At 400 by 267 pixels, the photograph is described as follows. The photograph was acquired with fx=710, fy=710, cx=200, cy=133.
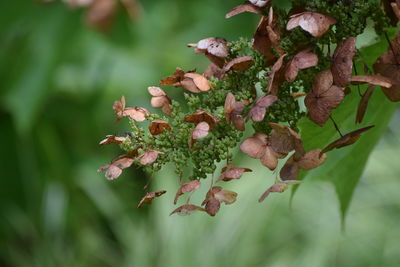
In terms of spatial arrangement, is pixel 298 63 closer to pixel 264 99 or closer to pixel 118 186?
pixel 264 99

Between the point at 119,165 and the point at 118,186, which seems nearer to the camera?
the point at 119,165

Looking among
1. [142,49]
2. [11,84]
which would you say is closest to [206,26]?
[11,84]

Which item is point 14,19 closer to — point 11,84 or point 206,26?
point 11,84

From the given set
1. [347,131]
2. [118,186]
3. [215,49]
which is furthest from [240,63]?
[118,186]

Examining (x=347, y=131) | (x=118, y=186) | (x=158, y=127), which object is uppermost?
(x=158, y=127)

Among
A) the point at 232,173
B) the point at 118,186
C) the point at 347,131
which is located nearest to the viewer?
the point at 232,173

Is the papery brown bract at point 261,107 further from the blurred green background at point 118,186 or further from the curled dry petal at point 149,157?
the blurred green background at point 118,186

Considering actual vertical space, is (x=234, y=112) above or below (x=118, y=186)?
above

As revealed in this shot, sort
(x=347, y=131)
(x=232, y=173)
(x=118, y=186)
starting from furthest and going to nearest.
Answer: (x=118, y=186), (x=347, y=131), (x=232, y=173)
